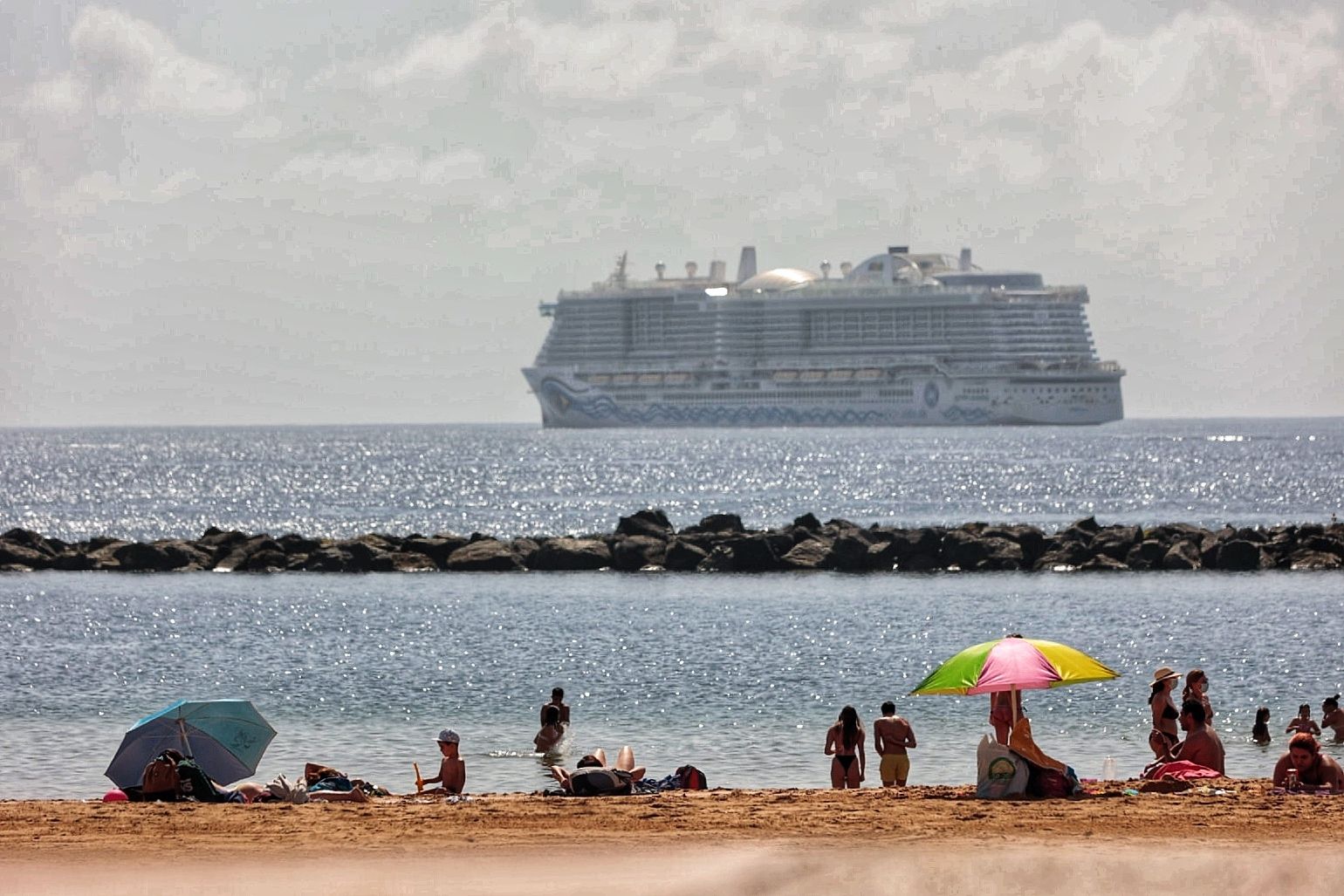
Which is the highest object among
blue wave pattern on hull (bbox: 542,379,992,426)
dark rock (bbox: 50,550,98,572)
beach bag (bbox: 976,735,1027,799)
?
blue wave pattern on hull (bbox: 542,379,992,426)

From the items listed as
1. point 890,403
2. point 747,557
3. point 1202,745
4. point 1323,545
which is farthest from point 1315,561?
point 890,403

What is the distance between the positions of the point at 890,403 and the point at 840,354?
4281 mm

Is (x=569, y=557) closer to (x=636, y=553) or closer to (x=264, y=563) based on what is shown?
(x=636, y=553)

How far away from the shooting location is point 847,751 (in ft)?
44.9

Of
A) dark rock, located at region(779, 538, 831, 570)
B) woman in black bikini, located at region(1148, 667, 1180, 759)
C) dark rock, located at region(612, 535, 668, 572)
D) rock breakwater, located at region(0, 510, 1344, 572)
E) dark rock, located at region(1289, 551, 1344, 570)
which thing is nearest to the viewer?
woman in black bikini, located at region(1148, 667, 1180, 759)

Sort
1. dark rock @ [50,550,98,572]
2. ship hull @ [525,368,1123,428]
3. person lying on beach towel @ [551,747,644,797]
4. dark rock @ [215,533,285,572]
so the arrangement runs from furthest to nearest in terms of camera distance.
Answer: ship hull @ [525,368,1123,428] < dark rock @ [50,550,98,572] < dark rock @ [215,533,285,572] < person lying on beach towel @ [551,747,644,797]

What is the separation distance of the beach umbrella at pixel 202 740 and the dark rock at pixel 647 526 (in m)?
24.4

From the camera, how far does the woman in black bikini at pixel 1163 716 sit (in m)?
13.2

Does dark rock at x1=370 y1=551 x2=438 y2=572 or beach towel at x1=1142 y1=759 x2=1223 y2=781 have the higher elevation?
dark rock at x1=370 y1=551 x2=438 y2=572

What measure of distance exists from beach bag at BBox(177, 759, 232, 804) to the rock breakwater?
2395 cm

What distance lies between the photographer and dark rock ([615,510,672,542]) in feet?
126

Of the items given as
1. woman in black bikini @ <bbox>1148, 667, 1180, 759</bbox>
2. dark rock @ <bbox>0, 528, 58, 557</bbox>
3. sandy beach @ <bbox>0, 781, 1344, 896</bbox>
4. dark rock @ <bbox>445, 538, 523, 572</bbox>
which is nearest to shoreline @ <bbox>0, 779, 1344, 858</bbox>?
sandy beach @ <bbox>0, 781, 1344, 896</bbox>

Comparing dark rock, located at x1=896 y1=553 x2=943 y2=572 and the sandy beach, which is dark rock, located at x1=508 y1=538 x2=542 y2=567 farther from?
the sandy beach

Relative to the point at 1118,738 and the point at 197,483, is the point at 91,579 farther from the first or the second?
the point at 197,483
